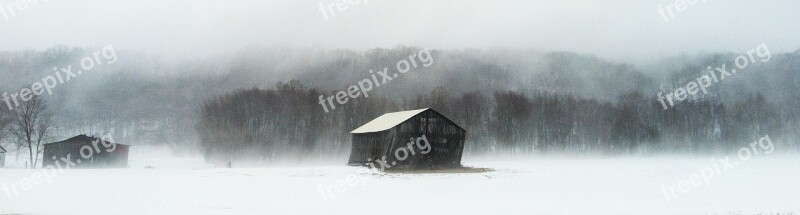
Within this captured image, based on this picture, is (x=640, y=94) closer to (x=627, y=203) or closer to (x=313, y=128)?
(x=313, y=128)

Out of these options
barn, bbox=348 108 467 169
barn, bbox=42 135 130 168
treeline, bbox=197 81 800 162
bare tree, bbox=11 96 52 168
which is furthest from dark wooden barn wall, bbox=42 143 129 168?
barn, bbox=348 108 467 169

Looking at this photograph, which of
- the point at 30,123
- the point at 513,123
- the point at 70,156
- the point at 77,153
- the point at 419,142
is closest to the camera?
the point at 419,142

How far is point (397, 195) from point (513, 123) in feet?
221

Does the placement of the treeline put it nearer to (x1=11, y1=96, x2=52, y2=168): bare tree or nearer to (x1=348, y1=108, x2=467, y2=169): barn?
(x1=11, y1=96, x2=52, y2=168): bare tree

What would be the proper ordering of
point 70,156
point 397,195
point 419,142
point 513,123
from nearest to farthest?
point 397,195 < point 419,142 < point 70,156 < point 513,123

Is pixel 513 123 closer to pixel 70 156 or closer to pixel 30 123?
pixel 70 156

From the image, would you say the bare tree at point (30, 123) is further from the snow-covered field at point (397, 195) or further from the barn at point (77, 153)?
the snow-covered field at point (397, 195)

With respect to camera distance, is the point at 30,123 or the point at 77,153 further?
the point at 30,123

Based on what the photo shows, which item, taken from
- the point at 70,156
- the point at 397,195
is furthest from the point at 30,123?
the point at 397,195

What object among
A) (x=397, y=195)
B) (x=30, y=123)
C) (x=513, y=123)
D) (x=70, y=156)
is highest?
(x=513, y=123)

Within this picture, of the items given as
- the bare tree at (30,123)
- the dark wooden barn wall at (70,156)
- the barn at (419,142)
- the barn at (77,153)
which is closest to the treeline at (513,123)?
the barn at (77,153)

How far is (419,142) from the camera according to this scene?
153ft

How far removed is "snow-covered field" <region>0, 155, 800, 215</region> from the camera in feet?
73.0

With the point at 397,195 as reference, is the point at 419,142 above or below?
above
